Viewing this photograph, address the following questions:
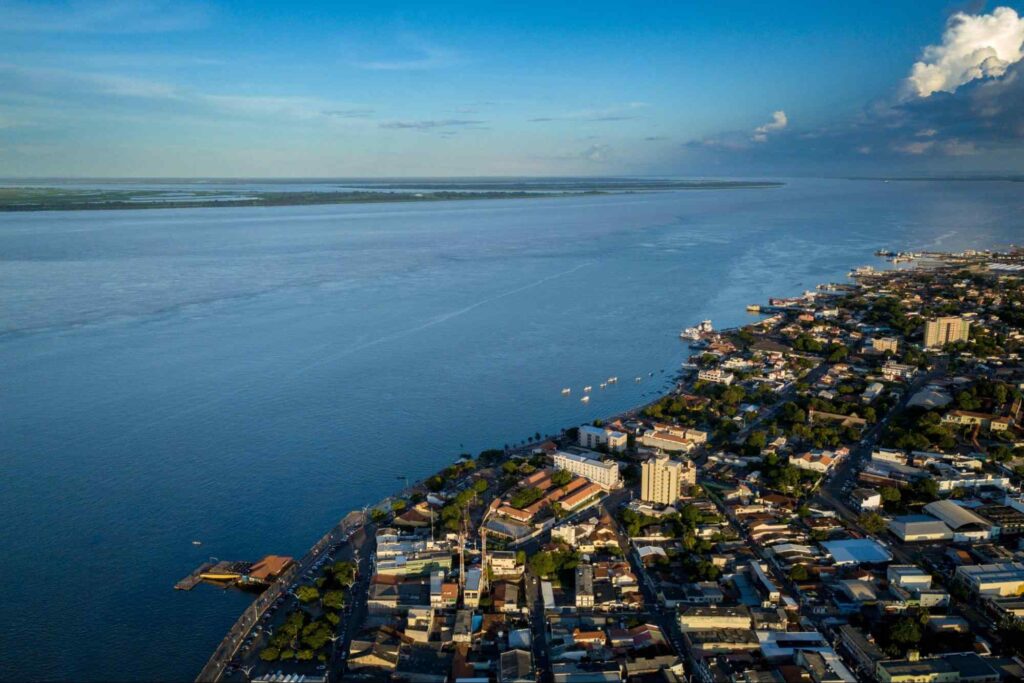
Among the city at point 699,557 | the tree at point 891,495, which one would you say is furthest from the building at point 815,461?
the tree at point 891,495

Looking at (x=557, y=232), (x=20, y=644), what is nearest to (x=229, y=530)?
(x=20, y=644)

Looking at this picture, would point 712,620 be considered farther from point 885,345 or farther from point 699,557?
point 885,345

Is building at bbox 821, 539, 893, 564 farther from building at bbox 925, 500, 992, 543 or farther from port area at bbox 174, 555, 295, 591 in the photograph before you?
port area at bbox 174, 555, 295, 591

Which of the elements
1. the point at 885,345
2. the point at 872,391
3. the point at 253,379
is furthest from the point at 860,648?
the point at 885,345

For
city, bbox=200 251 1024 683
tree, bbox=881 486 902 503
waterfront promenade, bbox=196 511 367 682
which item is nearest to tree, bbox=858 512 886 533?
city, bbox=200 251 1024 683

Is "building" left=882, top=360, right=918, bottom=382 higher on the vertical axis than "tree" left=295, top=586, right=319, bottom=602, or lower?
higher

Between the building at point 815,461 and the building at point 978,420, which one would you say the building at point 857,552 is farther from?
the building at point 978,420
